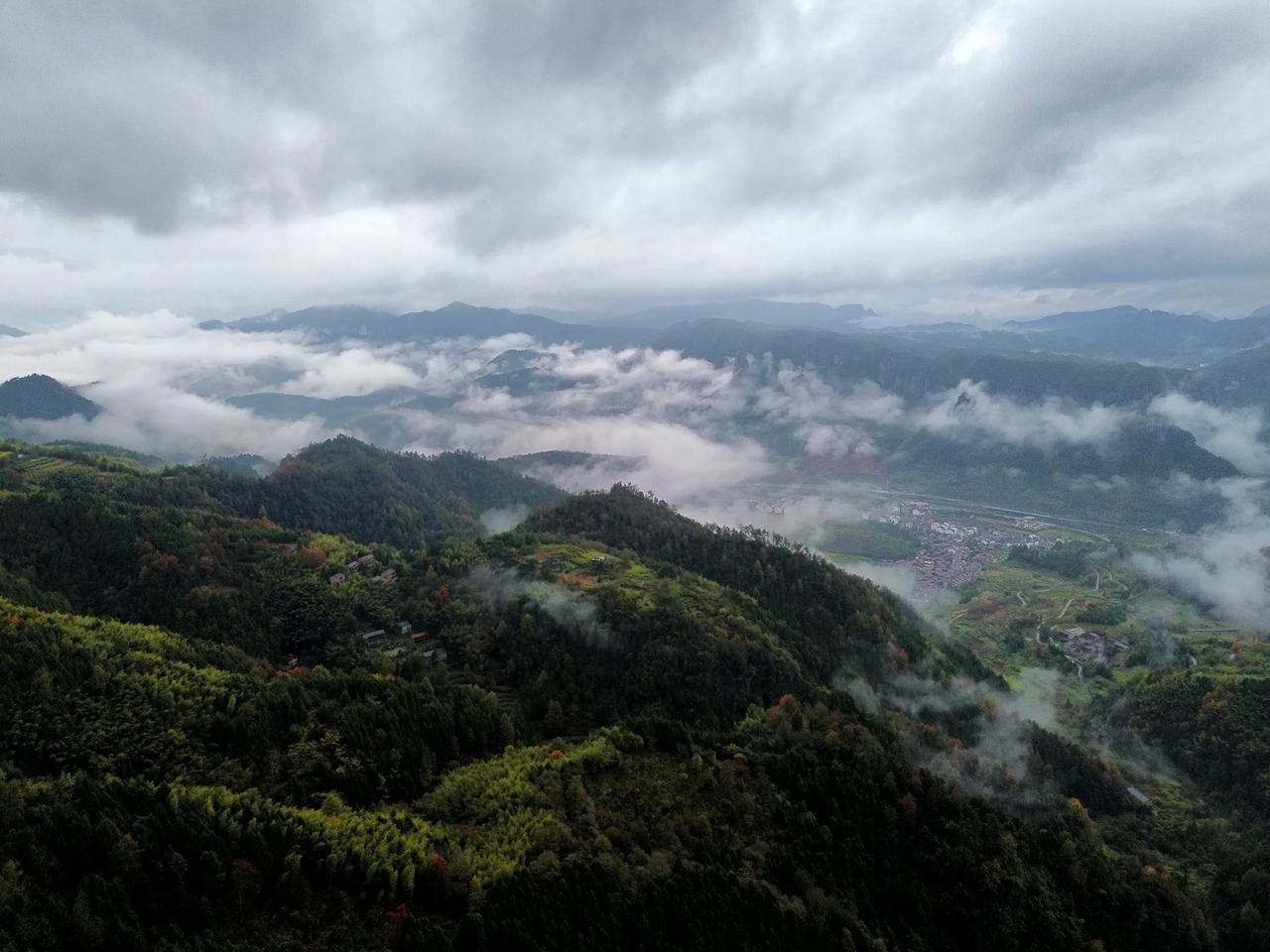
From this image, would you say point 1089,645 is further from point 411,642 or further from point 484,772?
point 484,772

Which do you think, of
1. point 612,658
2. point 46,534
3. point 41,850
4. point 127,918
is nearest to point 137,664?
point 41,850

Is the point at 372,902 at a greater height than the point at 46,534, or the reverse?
the point at 46,534

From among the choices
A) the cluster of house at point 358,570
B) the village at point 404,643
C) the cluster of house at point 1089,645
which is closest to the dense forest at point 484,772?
the village at point 404,643

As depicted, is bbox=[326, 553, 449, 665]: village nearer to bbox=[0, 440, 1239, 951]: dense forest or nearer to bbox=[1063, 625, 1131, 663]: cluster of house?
bbox=[0, 440, 1239, 951]: dense forest

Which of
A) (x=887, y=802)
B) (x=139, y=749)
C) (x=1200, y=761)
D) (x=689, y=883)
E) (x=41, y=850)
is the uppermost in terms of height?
(x=41, y=850)

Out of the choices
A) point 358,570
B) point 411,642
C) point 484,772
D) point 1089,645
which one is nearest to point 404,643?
point 411,642

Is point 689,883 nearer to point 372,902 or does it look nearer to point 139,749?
point 372,902

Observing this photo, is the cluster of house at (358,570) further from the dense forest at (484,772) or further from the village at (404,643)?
the village at (404,643)
